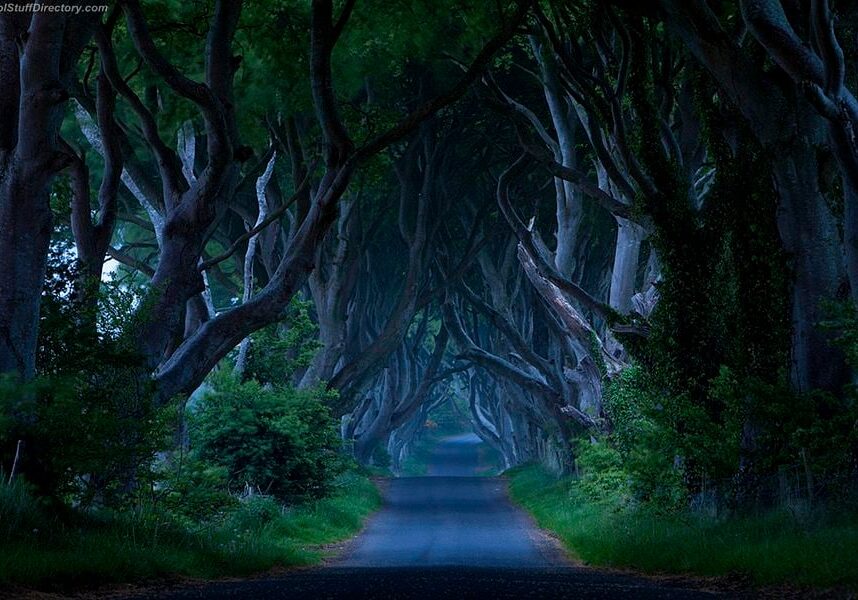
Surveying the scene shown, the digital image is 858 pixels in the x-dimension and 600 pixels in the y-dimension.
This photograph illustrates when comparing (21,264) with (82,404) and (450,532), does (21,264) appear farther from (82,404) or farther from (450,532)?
(450,532)

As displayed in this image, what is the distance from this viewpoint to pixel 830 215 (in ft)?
47.7

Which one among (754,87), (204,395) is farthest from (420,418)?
(754,87)

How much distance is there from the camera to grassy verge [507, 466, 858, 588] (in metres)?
10.3

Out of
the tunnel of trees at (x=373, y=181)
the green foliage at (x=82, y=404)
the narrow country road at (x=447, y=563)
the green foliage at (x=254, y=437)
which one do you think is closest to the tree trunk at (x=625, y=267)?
the tunnel of trees at (x=373, y=181)

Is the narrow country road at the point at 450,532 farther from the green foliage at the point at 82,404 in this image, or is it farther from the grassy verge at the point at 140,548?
the green foliage at the point at 82,404

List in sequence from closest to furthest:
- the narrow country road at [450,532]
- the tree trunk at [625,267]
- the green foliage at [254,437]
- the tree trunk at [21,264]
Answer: the tree trunk at [21,264], the narrow country road at [450,532], the green foliage at [254,437], the tree trunk at [625,267]

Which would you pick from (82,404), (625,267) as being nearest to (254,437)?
(625,267)

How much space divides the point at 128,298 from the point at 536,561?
7.56 metres

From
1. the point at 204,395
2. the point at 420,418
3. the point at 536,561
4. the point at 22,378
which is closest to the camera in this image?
the point at 22,378

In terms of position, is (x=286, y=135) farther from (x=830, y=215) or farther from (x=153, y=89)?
(x=830, y=215)

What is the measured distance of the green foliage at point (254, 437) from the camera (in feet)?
74.6

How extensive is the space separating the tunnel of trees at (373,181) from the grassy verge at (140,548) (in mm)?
578

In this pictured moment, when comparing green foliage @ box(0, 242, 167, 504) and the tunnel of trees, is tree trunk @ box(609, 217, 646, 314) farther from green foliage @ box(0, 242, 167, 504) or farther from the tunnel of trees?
green foliage @ box(0, 242, 167, 504)

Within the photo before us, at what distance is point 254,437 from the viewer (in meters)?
23.0
